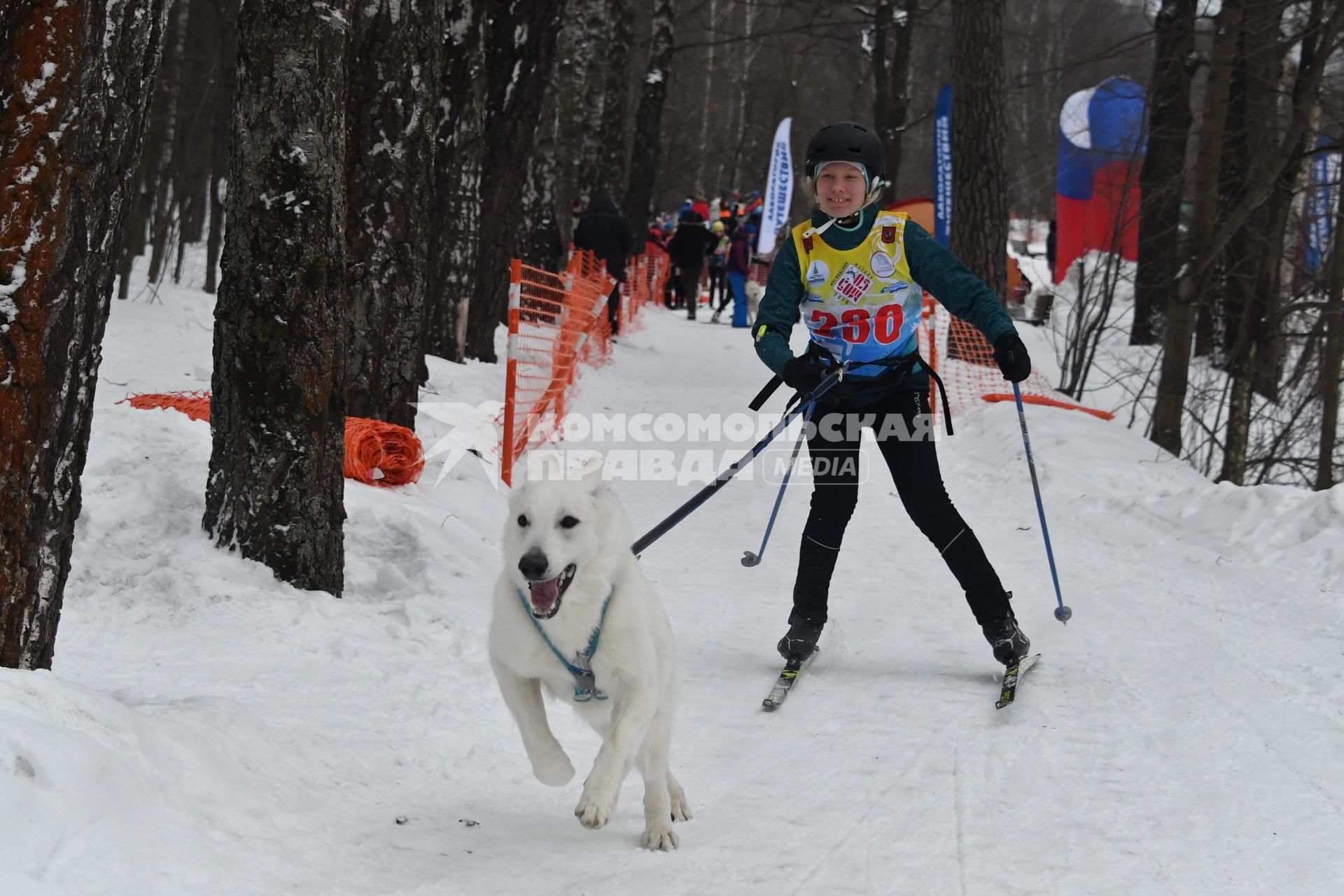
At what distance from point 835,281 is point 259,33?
94.7 inches

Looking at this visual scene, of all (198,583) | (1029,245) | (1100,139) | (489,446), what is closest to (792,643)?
(198,583)

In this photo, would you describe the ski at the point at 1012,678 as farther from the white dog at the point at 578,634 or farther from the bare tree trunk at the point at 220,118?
the bare tree trunk at the point at 220,118

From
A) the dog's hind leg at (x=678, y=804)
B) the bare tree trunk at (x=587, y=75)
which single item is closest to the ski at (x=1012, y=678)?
the dog's hind leg at (x=678, y=804)

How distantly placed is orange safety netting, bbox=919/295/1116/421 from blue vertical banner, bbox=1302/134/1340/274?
2388mm

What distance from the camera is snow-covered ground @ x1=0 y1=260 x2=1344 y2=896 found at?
304 cm

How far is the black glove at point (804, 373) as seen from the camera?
455 cm

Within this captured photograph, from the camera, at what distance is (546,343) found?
10656mm

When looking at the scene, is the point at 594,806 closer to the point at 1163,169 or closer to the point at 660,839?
the point at 660,839

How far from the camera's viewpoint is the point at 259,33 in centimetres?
481

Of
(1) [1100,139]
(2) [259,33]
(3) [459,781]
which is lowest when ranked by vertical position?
(3) [459,781]

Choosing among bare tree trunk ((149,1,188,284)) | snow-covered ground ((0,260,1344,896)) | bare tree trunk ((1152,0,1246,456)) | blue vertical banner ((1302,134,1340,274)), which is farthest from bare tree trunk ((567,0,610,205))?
snow-covered ground ((0,260,1344,896))

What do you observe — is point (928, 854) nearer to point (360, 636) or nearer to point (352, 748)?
point (352, 748)

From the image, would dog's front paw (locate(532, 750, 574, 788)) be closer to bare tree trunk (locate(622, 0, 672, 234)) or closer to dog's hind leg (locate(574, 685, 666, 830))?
dog's hind leg (locate(574, 685, 666, 830))

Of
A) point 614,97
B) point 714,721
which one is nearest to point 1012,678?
point 714,721
